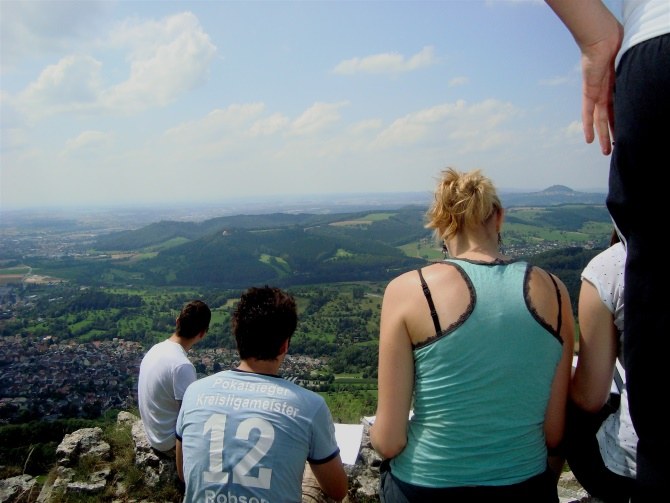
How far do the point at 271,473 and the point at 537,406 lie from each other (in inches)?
45.5

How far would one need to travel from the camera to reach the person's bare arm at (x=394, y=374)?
1.77 meters

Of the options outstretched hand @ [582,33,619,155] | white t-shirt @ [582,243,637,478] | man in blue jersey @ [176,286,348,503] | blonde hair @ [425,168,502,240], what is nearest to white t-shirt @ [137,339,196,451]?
man in blue jersey @ [176,286,348,503]

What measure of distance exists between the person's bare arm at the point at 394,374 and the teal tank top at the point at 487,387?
0.06m

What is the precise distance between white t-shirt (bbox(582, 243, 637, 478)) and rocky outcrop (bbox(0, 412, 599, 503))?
5.87ft

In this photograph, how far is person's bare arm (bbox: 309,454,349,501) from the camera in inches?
88.5

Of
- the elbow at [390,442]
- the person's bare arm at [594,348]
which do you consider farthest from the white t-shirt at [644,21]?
the elbow at [390,442]

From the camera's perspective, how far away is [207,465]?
1.96m

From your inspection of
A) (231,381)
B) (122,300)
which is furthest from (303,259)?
(231,381)

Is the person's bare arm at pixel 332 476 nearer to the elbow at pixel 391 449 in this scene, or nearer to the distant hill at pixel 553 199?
the elbow at pixel 391 449

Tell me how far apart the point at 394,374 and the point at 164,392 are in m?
2.58

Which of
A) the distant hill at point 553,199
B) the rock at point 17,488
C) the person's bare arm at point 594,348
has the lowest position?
the rock at point 17,488

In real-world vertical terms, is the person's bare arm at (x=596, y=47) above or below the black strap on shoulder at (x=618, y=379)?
above

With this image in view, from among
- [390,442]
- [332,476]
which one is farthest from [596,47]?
[332,476]

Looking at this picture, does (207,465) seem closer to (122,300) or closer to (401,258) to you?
(122,300)
